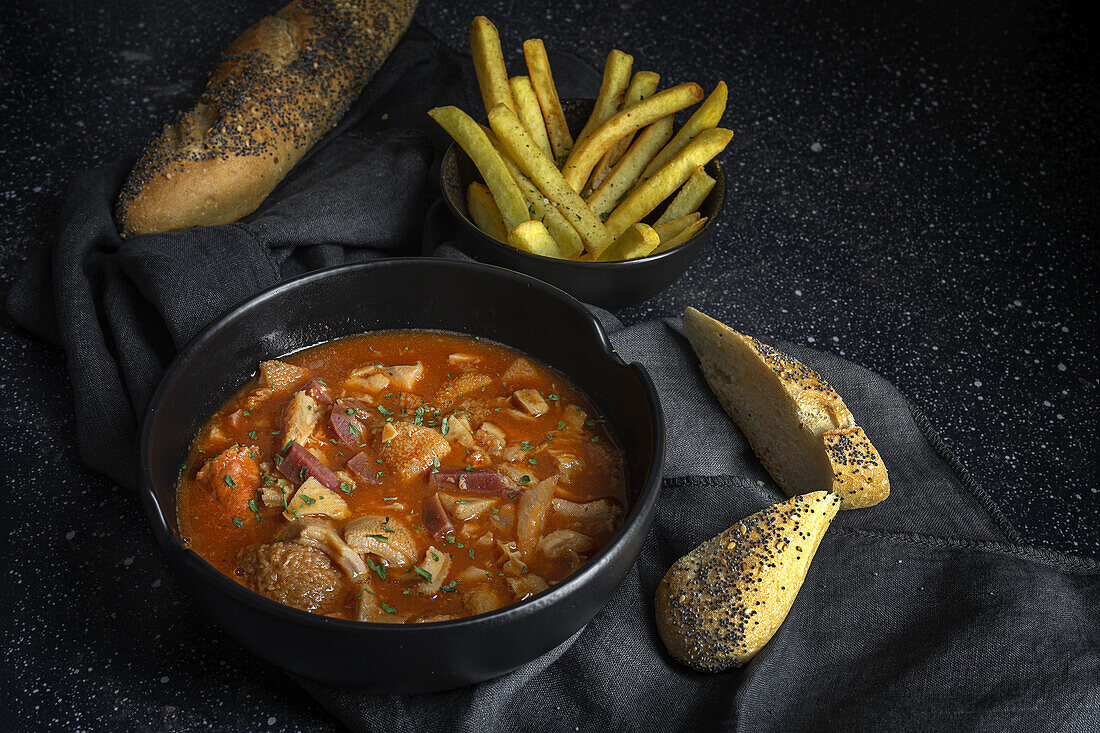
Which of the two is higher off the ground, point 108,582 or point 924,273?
point 924,273

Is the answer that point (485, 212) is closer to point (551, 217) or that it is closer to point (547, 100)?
point (551, 217)

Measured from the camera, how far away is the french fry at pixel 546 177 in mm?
3529

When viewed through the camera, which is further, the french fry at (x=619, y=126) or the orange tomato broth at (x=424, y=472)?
the french fry at (x=619, y=126)

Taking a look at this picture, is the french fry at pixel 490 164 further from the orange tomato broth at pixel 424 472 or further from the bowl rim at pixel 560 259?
the orange tomato broth at pixel 424 472

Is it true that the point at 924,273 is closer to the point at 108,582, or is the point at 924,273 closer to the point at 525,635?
the point at 525,635

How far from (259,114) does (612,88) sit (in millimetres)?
1454

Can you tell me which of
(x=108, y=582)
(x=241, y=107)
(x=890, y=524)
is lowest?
(x=108, y=582)

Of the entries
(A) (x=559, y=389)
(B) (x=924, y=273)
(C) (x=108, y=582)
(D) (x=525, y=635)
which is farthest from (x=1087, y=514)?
(C) (x=108, y=582)

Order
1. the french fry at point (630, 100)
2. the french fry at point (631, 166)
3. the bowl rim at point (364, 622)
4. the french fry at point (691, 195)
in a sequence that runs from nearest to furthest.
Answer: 1. the bowl rim at point (364, 622)
2. the french fry at point (691, 195)
3. the french fry at point (631, 166)
4. the french fry at point (630, 100)

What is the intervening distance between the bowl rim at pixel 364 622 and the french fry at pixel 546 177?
0.51m

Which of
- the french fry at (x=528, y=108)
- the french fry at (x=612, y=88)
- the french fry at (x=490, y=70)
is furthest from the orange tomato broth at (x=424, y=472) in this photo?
the french fry at (x=612, y=88)

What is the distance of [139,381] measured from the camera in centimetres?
328

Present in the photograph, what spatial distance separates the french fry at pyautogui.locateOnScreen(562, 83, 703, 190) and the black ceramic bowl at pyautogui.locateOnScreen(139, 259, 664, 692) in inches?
28.5

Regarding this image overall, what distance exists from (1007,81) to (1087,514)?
2950mm
